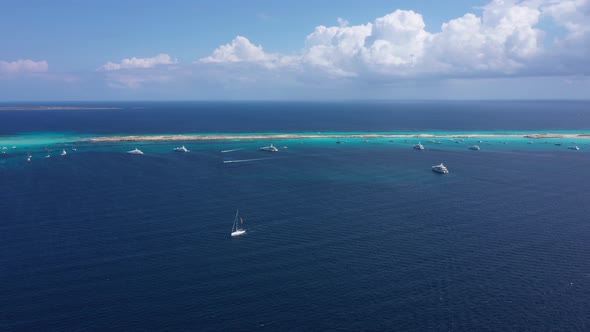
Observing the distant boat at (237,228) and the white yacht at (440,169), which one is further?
the white yacht at (440,169)

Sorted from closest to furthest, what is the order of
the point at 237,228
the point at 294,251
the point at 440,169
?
the point at 294,251 → the point at 237,228 → the point at 440,169

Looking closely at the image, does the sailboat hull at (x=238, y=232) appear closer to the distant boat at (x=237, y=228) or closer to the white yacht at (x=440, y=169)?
the distant boat at (x=237, y=228)

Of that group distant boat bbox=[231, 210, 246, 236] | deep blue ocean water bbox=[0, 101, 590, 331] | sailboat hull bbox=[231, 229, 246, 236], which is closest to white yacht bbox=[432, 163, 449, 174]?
deep blue ocean water bbox=[0, 101, 590, 331]

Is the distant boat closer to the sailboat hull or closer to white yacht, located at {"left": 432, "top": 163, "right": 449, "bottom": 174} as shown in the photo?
the sailboat hull

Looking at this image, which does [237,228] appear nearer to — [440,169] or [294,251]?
[294,251]

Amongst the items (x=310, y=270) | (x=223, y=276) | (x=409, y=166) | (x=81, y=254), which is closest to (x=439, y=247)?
(x=310, y=270)

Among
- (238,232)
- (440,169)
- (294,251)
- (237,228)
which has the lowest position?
(294,251)

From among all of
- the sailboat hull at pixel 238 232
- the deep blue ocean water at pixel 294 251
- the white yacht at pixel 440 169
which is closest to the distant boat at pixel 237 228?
the sailboat hull at pixel 238 232

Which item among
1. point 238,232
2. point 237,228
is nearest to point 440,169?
point 237,228

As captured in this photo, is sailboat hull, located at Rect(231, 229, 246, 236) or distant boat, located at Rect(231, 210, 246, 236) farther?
distant boat, located at Rect(231, 210, 246, 236)
